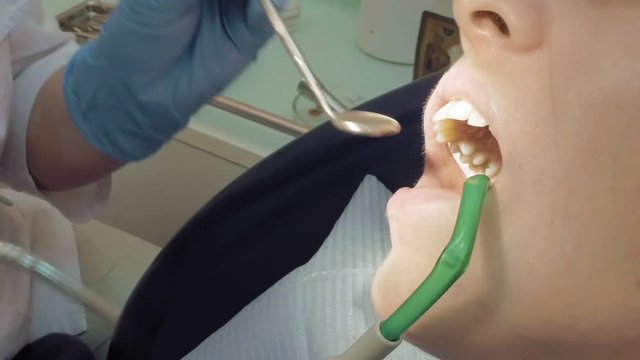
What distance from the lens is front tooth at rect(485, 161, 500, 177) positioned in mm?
363

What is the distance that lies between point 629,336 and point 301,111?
804 mm

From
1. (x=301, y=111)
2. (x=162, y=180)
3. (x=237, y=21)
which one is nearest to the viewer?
(x=237, y=21)

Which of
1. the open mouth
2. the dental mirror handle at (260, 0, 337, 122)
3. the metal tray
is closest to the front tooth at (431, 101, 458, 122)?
the open mouth

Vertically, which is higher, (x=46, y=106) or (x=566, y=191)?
(x=566, y=191)

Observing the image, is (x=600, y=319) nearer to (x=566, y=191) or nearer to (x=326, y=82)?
(x=566, y=191)

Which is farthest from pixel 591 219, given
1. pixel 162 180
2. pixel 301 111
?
pixel 162 180

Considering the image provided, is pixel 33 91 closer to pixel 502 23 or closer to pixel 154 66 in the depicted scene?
pixel 154 66

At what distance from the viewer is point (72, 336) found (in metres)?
0.84

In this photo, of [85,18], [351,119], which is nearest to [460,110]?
[351,119]

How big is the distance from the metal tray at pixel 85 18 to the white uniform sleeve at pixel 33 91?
355mm

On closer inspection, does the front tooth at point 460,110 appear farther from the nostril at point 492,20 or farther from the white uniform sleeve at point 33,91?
the white uniform sleeve at point 33,91

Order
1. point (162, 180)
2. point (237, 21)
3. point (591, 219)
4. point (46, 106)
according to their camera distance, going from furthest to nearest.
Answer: point (162, 180)
point (46, 106)
point (237, 21)
point (591, 219)

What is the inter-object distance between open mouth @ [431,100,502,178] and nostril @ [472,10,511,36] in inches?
1.6

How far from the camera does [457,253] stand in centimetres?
34
